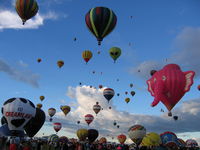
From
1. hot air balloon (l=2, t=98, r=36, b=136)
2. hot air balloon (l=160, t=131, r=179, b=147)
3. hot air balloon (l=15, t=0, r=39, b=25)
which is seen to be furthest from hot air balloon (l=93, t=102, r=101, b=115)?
hot air balloon (l=2, t=98, r=36, b=136)

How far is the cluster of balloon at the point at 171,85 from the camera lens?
67.5 feet

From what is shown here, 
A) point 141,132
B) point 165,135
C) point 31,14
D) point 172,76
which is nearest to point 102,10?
point 31,14

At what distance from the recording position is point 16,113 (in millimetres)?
Result: 25203

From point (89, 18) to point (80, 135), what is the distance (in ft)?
82.3

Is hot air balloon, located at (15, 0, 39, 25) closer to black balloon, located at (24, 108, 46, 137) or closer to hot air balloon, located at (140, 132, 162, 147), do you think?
black balloon, located at (24, 108, 46, 137)

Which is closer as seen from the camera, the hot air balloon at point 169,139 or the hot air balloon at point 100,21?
the hot air balloon at point 100,21

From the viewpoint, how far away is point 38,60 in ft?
156

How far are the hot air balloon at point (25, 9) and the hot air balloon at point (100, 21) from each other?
757 cm

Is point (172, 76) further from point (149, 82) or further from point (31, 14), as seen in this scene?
point (31, 14)

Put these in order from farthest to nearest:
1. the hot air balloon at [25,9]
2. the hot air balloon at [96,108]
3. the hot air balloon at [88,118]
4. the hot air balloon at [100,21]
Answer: the hot air balloon at [96,108] → the hot air balloon at [88,118] → the hot air balloon at [25,9] → the hot air balloon at [100,21]

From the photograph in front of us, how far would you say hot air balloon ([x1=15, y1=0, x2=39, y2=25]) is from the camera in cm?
3100

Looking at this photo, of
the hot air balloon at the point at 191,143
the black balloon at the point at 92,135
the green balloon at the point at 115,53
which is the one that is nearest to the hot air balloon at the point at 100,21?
the green balloon at the point at 115,53

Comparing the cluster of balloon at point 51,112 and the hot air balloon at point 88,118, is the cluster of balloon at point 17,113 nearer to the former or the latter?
the hot air balloon at point 88,118

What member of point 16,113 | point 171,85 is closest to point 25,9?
point 16,113
